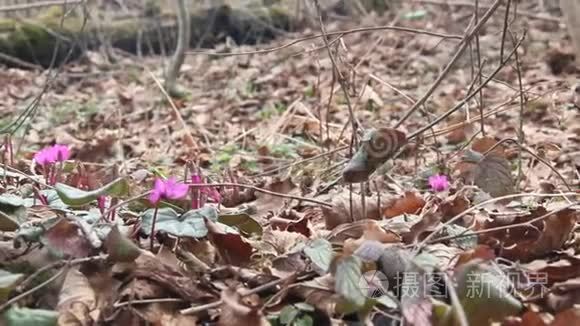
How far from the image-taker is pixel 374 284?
1232 millimetres

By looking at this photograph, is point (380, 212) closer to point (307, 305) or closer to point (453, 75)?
point (307, 305)

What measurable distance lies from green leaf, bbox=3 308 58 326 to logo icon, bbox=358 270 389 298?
0.44 meters

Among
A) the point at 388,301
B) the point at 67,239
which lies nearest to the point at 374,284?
the point at 388,301

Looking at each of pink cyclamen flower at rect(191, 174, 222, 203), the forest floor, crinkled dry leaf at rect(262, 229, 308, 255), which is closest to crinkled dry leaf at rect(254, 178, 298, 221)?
the forest floor

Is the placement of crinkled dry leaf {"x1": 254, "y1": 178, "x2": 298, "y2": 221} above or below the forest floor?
below

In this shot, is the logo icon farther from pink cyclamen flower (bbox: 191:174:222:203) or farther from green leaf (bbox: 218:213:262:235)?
pink cyclamen flower (bbox: 191:174:222:203)

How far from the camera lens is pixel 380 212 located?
1718 mm

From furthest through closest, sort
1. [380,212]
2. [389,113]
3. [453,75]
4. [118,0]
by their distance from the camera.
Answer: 1. [118,0]
2. [453,75]
3. [389,113]
4. [380,212]

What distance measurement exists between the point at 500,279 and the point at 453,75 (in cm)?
395

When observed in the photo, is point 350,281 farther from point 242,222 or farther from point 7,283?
point 7,283

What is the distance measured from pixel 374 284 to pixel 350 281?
107mm

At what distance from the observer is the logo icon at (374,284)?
121 centimetres

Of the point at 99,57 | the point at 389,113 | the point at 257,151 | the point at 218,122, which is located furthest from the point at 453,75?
the point at 99,57

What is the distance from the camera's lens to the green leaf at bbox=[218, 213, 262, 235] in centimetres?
144
